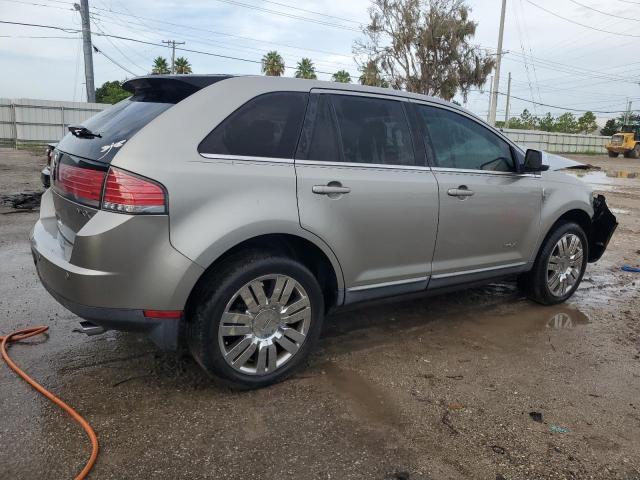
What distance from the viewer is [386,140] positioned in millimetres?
3555

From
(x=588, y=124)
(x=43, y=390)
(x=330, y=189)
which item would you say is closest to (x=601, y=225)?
(x=330, y=189)

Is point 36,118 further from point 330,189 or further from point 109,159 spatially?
point 330,189

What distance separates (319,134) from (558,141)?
4875 cm

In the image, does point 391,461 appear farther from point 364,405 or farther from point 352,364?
point 352,364

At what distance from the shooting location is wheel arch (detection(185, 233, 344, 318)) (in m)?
2.85

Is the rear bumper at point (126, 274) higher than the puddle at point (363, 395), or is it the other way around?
the rear bumper at point (126, 274)

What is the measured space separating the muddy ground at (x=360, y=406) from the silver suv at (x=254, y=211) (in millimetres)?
356

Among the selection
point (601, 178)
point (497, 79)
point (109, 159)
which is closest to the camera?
point (109, 159)

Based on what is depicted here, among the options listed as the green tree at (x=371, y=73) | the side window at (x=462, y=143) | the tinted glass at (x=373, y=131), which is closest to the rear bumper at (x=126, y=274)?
the tinted glass at (x=373, y=131)

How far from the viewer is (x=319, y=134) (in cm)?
322

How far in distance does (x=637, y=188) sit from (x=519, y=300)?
15.3m

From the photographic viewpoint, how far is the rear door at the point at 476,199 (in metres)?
3.80

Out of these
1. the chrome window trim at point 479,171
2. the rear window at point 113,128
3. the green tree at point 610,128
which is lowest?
the chrome window trim at point 479,171

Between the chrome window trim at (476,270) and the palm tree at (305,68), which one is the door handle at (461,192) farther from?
the palm tree at (305,68)
